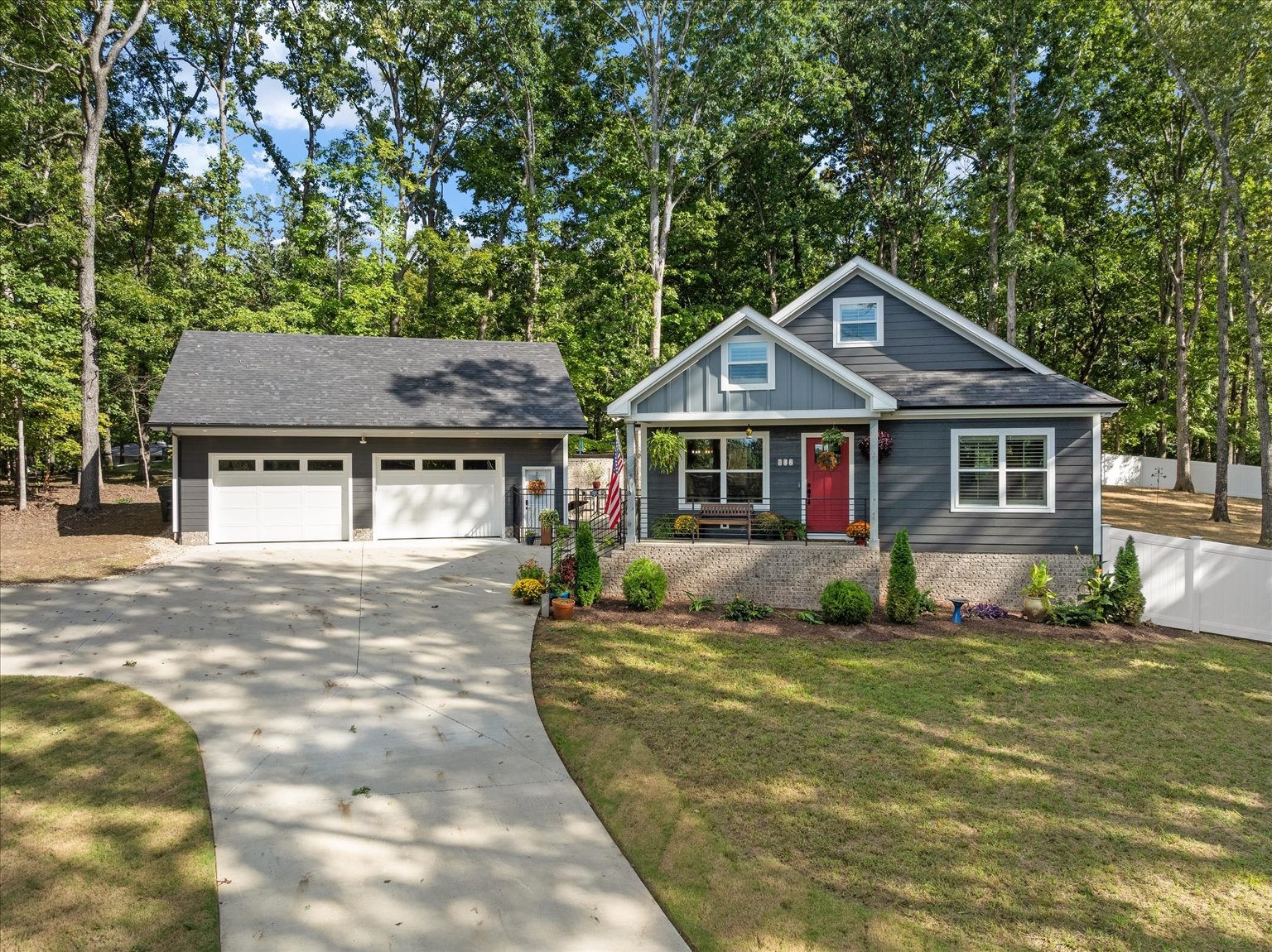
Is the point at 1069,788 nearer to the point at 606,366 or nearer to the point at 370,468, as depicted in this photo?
the point at 370,468

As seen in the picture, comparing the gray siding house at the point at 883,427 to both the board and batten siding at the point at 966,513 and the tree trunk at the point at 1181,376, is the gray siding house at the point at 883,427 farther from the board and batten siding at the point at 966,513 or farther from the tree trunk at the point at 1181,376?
the tree trunk at the point at 1181,376

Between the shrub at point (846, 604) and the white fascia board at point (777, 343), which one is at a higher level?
the white fascia board at point (777, 343)

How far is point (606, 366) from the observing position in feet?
76.5

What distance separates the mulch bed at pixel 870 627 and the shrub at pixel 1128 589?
0.20m

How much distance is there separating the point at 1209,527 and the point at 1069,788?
18231 millimetres

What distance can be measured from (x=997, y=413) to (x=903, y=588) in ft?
13.9

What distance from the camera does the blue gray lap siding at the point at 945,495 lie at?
40.8 feet

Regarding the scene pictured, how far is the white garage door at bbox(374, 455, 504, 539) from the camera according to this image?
1741cm

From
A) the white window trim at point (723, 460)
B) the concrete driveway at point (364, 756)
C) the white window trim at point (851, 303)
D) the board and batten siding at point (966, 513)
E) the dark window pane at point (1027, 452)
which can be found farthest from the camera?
the white window trim at point (851, 303)

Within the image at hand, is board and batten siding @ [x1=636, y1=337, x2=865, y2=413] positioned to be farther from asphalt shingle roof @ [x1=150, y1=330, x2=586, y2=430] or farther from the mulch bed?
asphalt shingle roof @ [x1=150, y1=330, x2=586, y2=430]

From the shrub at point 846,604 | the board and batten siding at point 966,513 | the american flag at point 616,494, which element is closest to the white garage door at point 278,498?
the american flag at point 616,494

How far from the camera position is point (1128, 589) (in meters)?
11.1

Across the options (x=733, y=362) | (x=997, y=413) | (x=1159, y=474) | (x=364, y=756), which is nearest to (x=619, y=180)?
(x=733, y=362)

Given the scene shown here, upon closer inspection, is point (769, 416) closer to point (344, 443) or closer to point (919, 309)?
point (919, 309)
